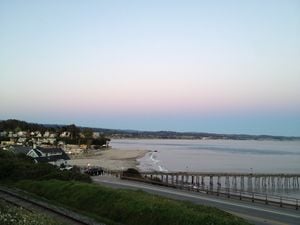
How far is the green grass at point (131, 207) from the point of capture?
18156 millimetres

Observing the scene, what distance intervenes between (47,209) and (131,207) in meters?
4.21

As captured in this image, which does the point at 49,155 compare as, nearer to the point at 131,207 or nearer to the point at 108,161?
the point at 108,161

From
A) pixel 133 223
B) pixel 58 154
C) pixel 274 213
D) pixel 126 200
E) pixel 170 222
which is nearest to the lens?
pixel 170 222

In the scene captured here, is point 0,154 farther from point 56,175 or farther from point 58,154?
point 58,154

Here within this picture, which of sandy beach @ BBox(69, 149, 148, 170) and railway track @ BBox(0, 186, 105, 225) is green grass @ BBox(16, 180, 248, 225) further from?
sandy beach @ BBox(69, 149, 148, 170)

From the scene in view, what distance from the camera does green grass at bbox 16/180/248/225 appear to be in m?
18.2

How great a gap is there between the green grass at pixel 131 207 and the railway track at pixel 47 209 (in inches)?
54.8

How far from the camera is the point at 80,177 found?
3881cm

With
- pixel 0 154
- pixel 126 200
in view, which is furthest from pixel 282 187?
pixel 126 200

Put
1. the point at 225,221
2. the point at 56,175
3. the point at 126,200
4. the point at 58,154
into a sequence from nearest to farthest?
the point at 225,221
the point at 126,200
the point at 56,175
the point at 58,154

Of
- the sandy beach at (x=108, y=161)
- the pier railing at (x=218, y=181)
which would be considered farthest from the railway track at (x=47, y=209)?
the sandy beach at (x=108, y=161)

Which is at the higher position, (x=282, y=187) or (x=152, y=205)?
→ (x=152, y=205)

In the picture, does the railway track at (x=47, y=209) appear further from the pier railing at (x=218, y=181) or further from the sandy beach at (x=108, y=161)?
the sandy beach at (x=108, y=161)

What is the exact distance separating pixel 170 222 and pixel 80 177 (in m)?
21.6
